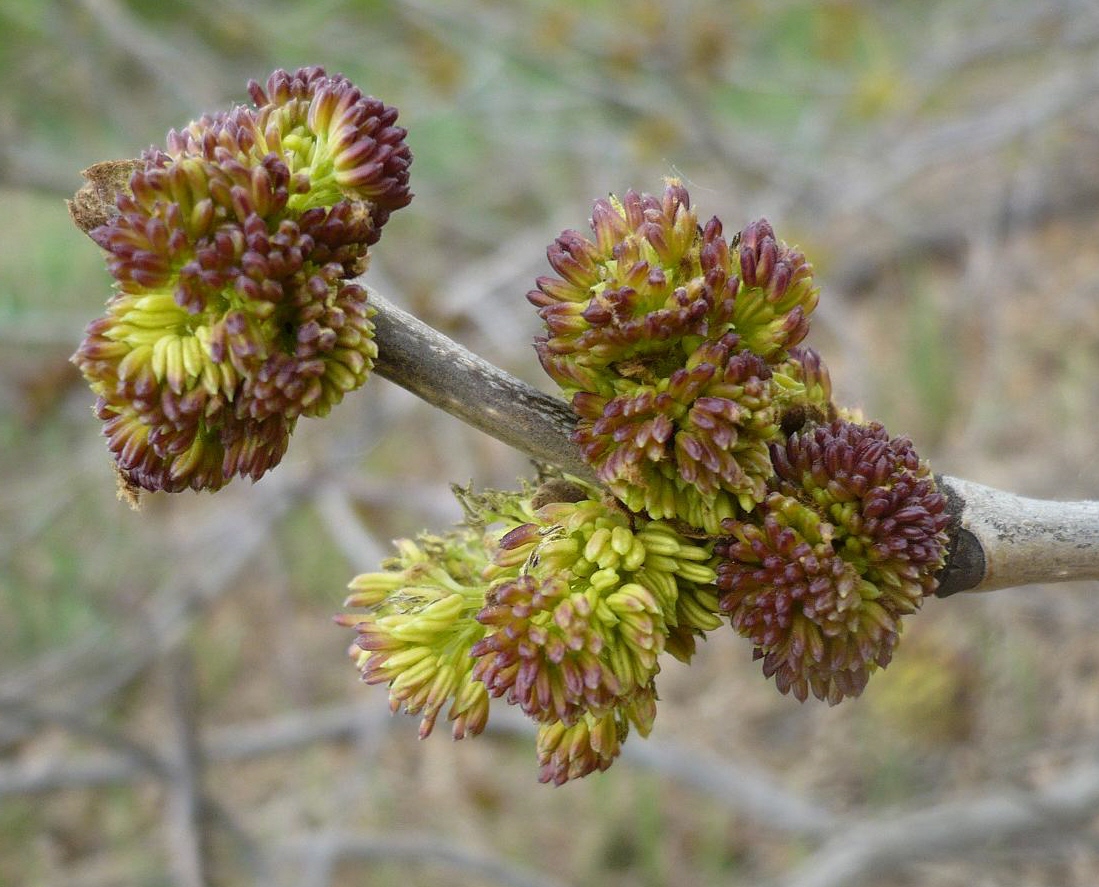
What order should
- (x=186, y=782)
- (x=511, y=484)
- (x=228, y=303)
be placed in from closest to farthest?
(x=228, y=303)
(x=186, y=782)
(x=511, y=484)

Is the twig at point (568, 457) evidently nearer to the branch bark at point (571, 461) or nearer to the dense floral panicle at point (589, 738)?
the branch bark at point (571, 461)

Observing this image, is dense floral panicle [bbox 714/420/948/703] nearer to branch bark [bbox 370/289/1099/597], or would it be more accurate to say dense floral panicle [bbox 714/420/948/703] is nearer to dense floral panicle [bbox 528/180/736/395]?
branch bark [bbox 370/289/1099/597]

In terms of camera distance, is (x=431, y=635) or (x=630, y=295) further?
(x=431, y=635)

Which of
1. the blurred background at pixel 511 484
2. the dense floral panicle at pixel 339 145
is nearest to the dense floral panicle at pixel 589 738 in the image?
the dense floral panicle at pixel 339 145

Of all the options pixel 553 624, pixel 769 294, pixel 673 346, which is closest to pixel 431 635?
pixel 553 624

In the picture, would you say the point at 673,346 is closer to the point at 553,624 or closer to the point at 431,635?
the point at 553,624

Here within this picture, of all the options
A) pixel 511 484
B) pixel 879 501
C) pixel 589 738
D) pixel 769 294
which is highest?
pixel 511 484
